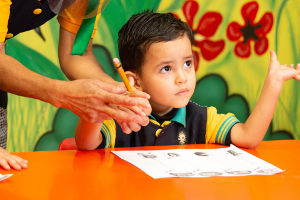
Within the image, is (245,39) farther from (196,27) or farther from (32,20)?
(32,20)

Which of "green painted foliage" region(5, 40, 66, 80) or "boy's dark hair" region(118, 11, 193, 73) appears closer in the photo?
"boy's dark hair" region(118, 11, 193, 73)

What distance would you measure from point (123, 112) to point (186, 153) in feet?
0.87

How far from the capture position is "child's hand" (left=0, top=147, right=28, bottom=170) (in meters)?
0.94

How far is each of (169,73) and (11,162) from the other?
65 cm

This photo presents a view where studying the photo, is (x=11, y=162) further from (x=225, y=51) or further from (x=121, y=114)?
(x=225, y=51)

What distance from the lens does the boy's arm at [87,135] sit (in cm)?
120

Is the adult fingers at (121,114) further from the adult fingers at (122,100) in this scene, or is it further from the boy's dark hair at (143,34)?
the boy's dark hair at (143,34)

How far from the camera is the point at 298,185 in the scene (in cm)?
90

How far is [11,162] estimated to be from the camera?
0.95m

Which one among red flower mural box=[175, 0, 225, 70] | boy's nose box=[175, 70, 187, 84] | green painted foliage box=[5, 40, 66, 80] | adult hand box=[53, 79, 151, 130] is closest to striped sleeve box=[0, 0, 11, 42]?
adult hand box=[53, 79, 151, 130]

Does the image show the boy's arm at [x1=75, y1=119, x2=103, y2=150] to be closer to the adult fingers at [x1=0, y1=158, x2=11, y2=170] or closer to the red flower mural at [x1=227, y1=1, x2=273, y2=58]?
the adult fingers at [x1=0, y1=158, x2=11, y2=170]

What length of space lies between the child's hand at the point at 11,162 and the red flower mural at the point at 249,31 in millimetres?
1815

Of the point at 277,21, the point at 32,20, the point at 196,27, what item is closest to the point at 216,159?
the point at 32,20

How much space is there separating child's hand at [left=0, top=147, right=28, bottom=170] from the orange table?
0.7 inches
